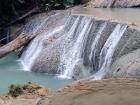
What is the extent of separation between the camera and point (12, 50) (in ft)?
45.9

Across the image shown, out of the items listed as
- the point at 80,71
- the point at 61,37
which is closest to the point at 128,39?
the point at 80,71

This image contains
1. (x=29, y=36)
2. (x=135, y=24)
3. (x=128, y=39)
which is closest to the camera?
(x=128, y=39)

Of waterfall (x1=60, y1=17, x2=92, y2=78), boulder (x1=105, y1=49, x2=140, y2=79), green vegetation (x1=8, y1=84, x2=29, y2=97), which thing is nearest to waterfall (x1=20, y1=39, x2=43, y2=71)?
waterfall (x1=60, y1=17, x2=92, y2=78)

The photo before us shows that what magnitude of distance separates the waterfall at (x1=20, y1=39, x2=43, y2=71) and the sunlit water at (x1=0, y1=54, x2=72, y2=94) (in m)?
0.23

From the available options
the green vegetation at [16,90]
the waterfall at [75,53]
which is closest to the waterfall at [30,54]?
the waterfall at [75,53]

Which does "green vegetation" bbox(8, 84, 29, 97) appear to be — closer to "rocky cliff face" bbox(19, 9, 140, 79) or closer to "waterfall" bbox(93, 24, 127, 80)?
"waterfall" bbox(93, 24, 127, 80)

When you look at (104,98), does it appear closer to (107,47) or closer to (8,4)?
(107,47)

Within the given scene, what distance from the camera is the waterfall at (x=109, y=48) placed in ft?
34.7

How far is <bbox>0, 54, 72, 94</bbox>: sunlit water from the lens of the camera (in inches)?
431

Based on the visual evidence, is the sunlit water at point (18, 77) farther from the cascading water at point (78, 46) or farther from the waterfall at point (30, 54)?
the cascading water at point (78, 46)

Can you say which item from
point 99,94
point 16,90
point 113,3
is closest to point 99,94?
point 99,94

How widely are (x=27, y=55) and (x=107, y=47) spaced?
12.1 ft

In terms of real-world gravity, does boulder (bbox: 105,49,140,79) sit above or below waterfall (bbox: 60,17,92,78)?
below

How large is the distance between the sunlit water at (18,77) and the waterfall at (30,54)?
227mm
